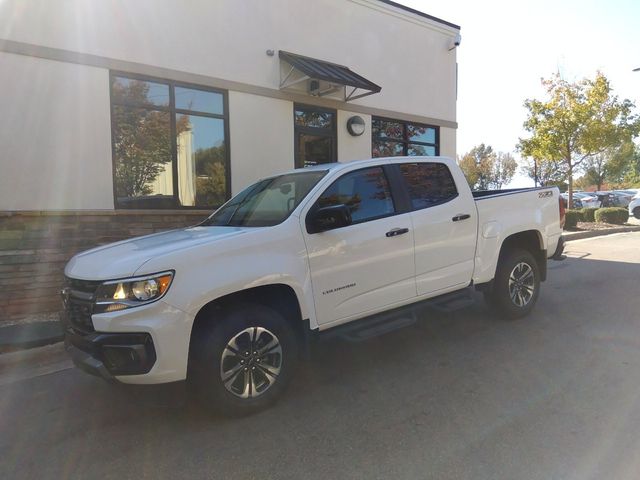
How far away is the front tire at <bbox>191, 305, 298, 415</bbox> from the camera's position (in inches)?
126

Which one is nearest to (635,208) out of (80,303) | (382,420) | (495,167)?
A: (382,420)

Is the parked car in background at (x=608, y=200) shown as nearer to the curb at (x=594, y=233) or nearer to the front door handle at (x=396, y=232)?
the curb at (x=594, y=233)

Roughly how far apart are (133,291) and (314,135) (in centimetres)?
781

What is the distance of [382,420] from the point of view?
3334mm

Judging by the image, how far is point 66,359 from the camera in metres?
4.93

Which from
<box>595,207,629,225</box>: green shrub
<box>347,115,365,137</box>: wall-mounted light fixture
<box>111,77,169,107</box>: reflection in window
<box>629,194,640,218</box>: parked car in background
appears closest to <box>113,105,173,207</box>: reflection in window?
<box>111,77,169,107</box>: reflection in window

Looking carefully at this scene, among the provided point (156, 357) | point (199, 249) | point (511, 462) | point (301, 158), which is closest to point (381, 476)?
point (511, 462)

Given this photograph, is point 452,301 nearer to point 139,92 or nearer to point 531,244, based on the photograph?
point 531,244

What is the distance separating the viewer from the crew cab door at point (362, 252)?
3.79 meters

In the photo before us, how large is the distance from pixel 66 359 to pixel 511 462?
Result: 4449 millimetres

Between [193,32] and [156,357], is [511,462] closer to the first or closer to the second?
[156,357]

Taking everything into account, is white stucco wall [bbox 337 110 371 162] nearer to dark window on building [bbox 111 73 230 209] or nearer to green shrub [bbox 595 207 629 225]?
dark window on building [bbox 111 73 230 209]

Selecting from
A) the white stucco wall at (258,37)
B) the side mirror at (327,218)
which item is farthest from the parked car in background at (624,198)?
the side mirror at (327,218)

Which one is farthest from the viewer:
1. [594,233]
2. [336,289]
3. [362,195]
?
[594,233]
